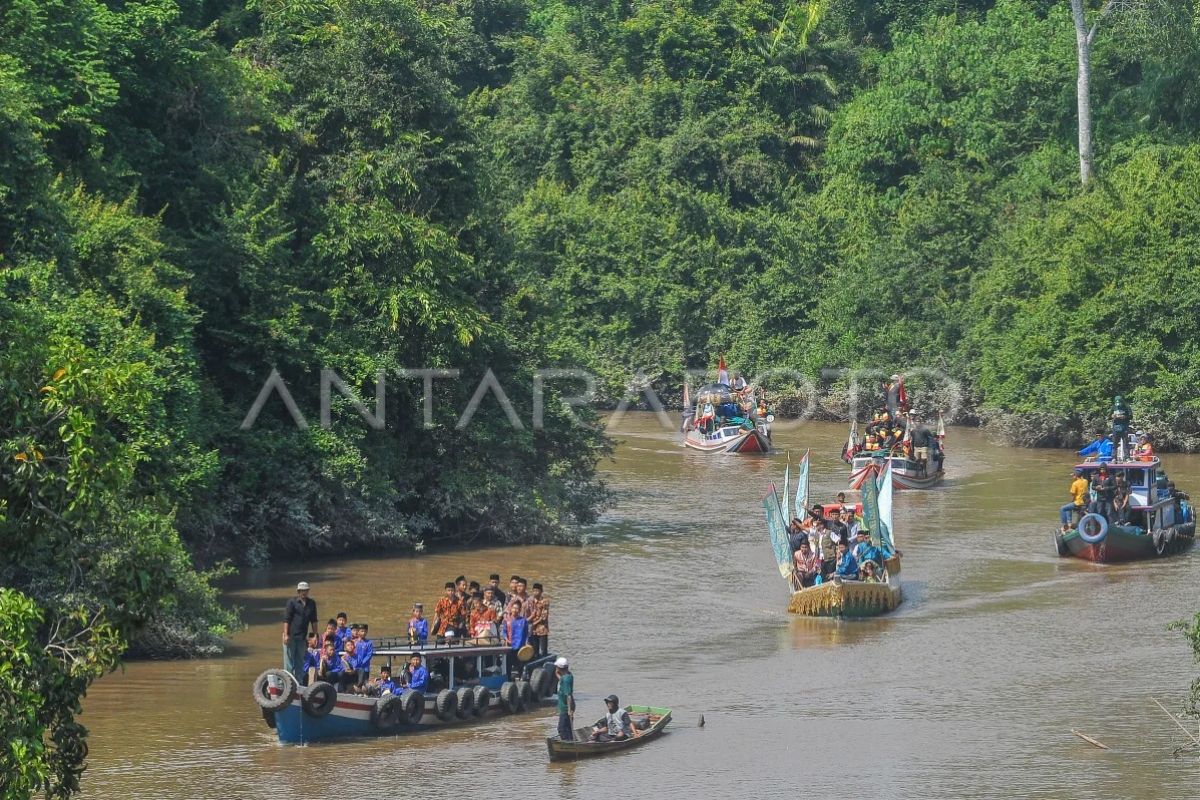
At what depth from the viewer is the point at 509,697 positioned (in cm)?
2197

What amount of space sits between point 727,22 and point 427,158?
38.0m

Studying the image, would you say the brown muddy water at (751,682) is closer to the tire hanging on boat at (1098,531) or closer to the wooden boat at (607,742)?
the wooden boat at (607,742)

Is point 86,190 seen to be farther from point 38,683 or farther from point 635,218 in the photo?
point 635,218

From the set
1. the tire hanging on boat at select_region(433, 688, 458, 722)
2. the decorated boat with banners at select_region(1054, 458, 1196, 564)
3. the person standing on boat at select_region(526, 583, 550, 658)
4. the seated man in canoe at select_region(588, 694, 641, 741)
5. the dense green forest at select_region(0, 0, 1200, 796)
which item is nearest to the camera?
the seated man in canoe at select_region(588, 694, 641, 741)

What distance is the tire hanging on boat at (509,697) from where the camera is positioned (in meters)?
21.9

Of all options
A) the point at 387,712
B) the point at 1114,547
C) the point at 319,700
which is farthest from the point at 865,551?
the point at 319,700

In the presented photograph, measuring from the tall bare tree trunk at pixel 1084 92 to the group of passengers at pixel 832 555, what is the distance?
2886cm

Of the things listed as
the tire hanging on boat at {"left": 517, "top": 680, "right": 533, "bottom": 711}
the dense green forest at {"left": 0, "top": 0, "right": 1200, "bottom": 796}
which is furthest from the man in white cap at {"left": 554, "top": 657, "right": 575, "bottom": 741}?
the dense green forest at {"left": 0, "top": 0, "right": 1200, "bottom": 796}

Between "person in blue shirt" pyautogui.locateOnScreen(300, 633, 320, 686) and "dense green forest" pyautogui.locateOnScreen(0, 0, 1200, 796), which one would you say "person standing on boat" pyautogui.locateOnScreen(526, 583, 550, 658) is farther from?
"dense green forest" pyautogui.locateOnScreen(0, 0, 1200, 796)

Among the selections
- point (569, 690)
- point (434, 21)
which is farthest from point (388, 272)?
point (569, 690)

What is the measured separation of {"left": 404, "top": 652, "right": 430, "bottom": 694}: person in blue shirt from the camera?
21.3 meters

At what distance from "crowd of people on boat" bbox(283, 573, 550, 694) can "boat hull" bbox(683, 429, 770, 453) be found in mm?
25738

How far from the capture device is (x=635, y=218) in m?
65.9

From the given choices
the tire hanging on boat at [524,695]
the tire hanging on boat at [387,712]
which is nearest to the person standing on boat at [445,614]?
the tire hanging on boat at [524,695]
